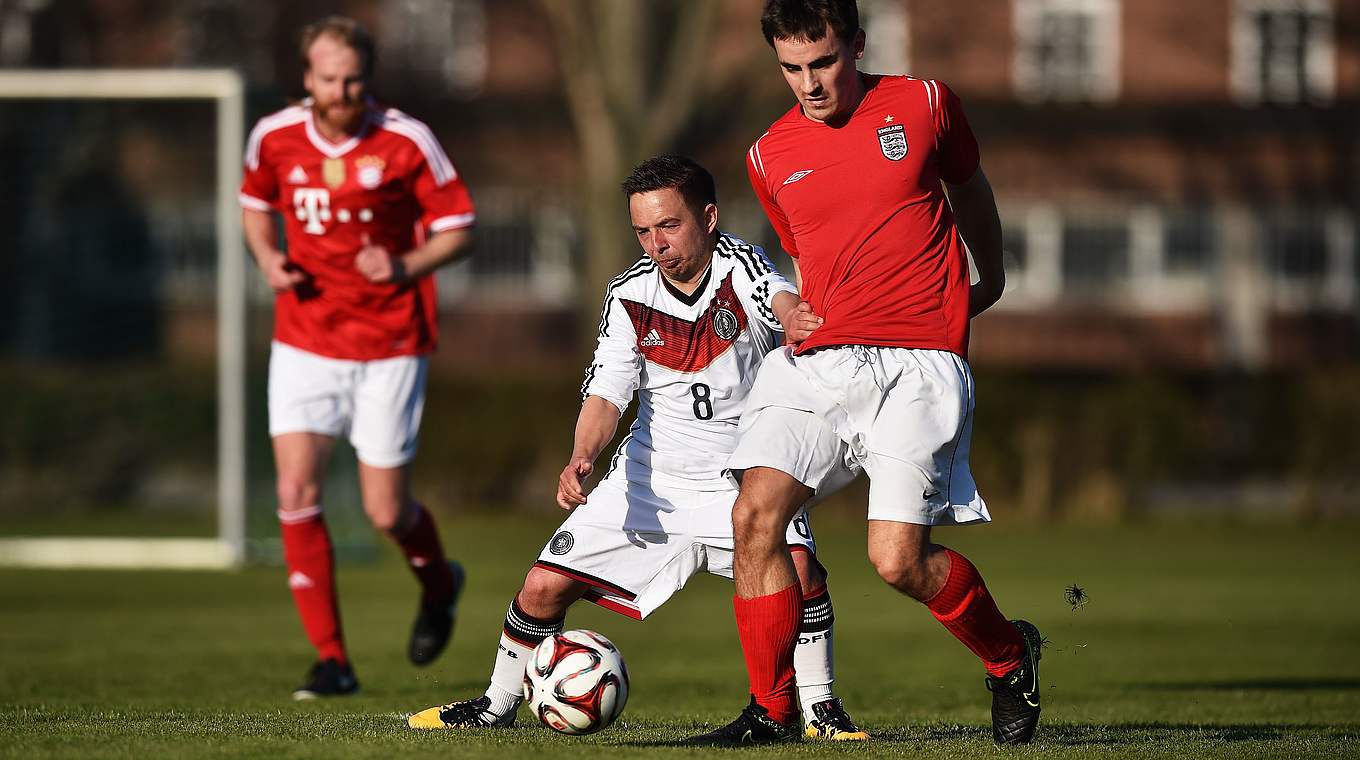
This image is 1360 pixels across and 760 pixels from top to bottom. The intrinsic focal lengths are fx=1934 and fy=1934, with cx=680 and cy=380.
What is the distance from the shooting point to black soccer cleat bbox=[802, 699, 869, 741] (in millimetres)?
6070

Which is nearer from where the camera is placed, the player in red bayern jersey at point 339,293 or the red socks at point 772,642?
the red socks at point 772,642

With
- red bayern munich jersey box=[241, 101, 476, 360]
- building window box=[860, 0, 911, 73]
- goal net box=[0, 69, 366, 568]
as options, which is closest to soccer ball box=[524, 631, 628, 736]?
red bayern munich jersey box=[241, 101, 476, 360]

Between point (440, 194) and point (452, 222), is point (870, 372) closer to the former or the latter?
point (452, 222)

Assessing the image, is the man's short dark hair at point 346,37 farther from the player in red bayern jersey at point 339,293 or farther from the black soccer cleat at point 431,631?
the black soccer cleat at point 431,631

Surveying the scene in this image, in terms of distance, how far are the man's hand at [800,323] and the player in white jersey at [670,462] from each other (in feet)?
1.11

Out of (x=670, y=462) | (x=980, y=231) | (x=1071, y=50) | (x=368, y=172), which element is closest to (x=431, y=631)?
(x=368, y=172)

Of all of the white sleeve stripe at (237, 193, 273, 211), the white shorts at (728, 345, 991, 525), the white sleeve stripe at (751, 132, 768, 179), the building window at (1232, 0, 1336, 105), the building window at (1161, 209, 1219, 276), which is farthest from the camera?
the building window at (1161, 209, 1219, 276)

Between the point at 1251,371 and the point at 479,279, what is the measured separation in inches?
529

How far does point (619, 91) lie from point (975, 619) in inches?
727

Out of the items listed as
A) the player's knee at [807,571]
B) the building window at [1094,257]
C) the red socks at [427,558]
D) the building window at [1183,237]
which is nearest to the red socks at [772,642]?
the player's knee at [807,571]

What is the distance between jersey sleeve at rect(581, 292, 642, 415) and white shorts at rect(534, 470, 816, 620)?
0.31 meters

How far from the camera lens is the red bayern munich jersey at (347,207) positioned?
26.1 feet

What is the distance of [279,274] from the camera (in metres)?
7.85

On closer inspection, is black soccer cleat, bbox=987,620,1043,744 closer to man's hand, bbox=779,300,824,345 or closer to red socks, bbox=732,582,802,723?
red socks, bbox=732,582,802,723
